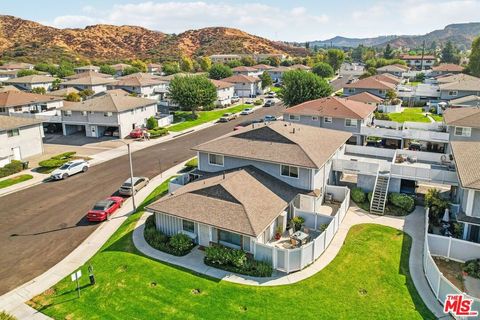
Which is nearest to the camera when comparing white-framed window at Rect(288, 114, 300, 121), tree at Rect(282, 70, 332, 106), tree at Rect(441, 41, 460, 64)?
white-framed window at Rect(288, 114, 300, 121)

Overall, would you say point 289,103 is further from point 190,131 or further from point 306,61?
point 306,61

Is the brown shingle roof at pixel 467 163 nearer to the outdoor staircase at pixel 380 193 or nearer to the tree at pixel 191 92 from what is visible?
the outdoor staircase at pixel 380 193

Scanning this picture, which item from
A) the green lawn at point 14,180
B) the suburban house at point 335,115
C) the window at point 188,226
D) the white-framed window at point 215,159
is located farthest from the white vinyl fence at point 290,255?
the green lawn at point 14,180

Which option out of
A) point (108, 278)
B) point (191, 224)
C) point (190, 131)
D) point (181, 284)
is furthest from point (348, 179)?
point (190, 131)

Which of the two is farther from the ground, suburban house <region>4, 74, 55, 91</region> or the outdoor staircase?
suburban house <region>4, 74, 55, 91</region>

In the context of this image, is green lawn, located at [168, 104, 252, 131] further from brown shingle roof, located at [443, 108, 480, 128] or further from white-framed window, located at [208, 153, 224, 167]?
brown shingle roof, located at [443, 108, 480, 128]

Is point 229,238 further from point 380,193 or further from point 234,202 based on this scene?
point 380,193

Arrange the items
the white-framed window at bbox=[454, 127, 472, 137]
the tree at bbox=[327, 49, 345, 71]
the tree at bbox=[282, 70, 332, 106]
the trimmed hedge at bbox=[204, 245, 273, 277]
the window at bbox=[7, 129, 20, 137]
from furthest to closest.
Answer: the tree at bbox=[327, 49, 345, 71] < the tree at bbox=[282, 70, 332, 106] < the window at bbox=[7, 129, 20, 137] < the white-framed window at bbox=[454, 127, 472, 137] < the trimmed hedge at bbox=[204, 245, 273, 277]

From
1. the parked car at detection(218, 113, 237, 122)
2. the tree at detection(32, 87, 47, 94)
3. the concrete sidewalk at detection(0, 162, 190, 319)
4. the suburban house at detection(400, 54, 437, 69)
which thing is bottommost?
the concrete sidewalk at detection(0, 162, 190, 319)

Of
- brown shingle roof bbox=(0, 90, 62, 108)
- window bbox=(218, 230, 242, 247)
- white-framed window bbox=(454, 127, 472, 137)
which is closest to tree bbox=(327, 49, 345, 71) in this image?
brown shingle roof bbox=(0, 90, 62, 108)
